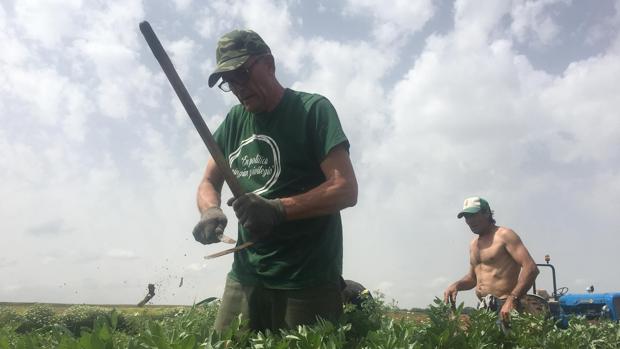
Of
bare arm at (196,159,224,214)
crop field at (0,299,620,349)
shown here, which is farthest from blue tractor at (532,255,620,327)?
bare arm at (196,159,224,214)

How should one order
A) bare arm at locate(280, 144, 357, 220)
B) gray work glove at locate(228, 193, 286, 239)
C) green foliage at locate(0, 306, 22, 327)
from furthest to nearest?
green foliage at locate(0, 306, 22, 327)
bare arm at locate(280, 144, 357, 220)
gray work glove at locate(228, 193, 286, 239)

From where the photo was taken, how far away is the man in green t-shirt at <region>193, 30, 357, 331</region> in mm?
Result: 2881

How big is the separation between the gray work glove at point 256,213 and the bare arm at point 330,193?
95 mm

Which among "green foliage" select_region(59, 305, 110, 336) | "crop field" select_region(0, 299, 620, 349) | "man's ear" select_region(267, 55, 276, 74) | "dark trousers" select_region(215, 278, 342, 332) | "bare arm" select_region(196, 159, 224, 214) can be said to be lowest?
"green foliage" select_region(59, 305, 110, 336)

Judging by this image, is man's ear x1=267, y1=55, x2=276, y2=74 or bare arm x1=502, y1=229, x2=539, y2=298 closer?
man's ear x1=267, y1=55, x2=276, y2=74

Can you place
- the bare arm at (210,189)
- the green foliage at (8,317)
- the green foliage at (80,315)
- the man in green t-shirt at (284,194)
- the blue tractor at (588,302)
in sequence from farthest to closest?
the green foliage at (80,315), the blue tractor at (588,302), the green foliage at (8,317), the bare arm at (210,189), the man in green t-shirt at (284,194)

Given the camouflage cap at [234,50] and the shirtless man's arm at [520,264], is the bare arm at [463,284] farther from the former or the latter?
the camouflage cap at [234,50]

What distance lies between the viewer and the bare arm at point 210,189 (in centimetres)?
330

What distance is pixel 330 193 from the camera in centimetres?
279

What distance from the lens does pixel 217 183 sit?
3566 millimetres

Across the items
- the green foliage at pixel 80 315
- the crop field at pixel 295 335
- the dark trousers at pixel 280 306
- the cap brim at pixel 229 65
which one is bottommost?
the green foliage at pixel 80 315

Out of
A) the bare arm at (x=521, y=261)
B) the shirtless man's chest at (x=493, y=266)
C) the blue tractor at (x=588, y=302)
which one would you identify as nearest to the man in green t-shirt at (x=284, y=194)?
the bare arm at (x=521, y=261)

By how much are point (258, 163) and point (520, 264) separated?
4898 mm

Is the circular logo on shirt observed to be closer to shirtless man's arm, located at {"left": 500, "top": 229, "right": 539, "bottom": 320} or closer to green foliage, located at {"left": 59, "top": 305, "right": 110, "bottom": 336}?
shirtless man's arm, located at {"left": 500, "top": 229, "right": 539, "bottom": 320}
